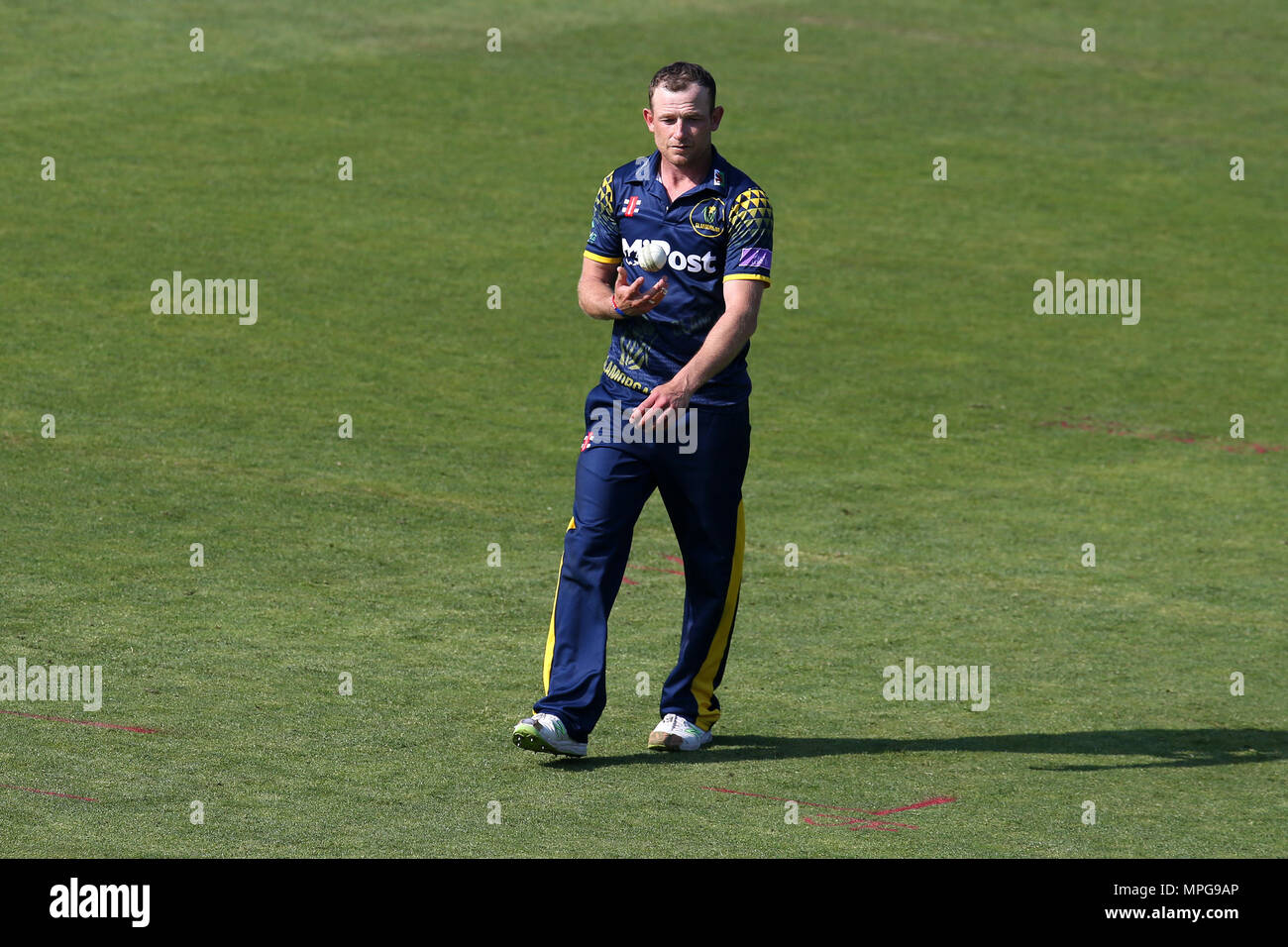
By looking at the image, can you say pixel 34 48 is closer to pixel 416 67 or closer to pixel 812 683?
pixel 416 67

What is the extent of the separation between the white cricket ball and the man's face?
0.30 metres

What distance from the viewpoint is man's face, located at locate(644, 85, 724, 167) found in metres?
6.54

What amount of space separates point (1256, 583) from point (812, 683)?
3.45 meters

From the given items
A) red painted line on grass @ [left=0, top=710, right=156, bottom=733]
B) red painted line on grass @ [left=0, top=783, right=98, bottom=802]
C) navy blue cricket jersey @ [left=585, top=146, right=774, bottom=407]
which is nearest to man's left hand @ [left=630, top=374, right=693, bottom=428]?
navy blue cricket jersey @ [left=585, top=146, right=774, bottom=407]

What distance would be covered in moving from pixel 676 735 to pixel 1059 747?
1.51 m

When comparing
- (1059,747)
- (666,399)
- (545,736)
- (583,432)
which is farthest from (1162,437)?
(545,736)

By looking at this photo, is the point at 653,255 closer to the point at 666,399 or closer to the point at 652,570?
the point at 666,399

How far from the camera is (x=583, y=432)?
1315 centimetres

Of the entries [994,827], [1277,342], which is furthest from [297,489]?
[1277,342]

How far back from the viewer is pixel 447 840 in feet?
18.1

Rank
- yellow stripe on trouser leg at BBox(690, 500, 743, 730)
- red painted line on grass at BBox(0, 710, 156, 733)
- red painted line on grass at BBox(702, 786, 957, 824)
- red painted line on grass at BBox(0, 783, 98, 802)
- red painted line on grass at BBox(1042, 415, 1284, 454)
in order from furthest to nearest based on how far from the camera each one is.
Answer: red painted line on grass at BBox(1042, 415, 1284, 454) < yellow stripe on trouser leg at BBox(690, 500, 743, 730) < red painted line on grass at BBox(0, 710, 156, 733) < red painted line on grass at BBox(702, 786, 957, 824) < red painted line on grass at BBox(0, 783, 98, 802)

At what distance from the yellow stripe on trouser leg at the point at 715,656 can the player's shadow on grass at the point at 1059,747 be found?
121 millimetres

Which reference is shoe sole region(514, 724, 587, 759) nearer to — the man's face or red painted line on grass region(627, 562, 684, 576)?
the man's face

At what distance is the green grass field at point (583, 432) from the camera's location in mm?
6375
